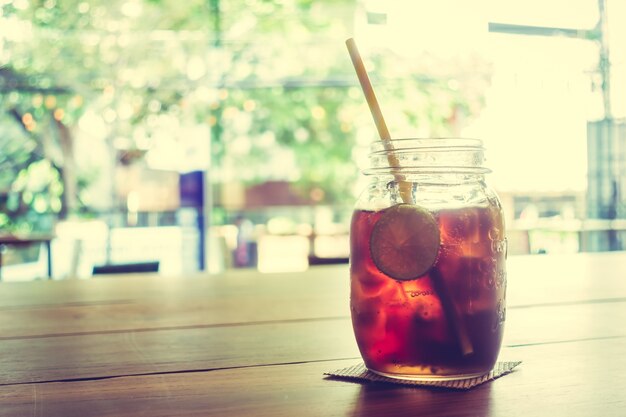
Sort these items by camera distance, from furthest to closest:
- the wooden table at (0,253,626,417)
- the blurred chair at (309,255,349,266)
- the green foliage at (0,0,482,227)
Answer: the green foliage at (0,0,482,227) < the blurred chair at (309,255,349,266) < the wooden table at (0,253,626,417)

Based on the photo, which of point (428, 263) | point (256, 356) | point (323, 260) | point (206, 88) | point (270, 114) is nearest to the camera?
point (428, 263)

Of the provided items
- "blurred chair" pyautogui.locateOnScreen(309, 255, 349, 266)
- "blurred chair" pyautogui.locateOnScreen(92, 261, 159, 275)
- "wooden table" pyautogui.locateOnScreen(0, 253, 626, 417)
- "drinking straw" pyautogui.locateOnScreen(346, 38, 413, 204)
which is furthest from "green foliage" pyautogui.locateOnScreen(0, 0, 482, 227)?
"drinking straw" pyautogui.locateOnScreen(346, 38, 413, 204)

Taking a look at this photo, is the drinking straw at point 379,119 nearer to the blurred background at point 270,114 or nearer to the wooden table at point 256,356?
the wooden table at point 256,356

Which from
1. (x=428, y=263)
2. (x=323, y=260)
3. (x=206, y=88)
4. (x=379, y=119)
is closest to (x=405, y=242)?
(x=428, y=263)

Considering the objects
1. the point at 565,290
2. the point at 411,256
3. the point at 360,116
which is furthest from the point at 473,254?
the point at 360,116

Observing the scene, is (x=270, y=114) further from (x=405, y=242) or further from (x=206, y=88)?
(x=405, y=242)

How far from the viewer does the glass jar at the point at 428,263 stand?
0.59 m

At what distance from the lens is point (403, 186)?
2.04 feet

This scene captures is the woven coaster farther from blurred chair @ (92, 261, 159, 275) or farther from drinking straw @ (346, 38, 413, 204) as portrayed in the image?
blurred chair @ (92, 261, 159, 275)

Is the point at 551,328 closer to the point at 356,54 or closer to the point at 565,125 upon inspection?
the point at 356,54

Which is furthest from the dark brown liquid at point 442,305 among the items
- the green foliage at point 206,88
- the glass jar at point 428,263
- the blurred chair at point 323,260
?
the green foliage at point 206,88

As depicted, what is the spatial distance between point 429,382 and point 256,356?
210mm

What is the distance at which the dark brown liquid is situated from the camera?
1.92ft

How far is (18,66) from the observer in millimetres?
5539
